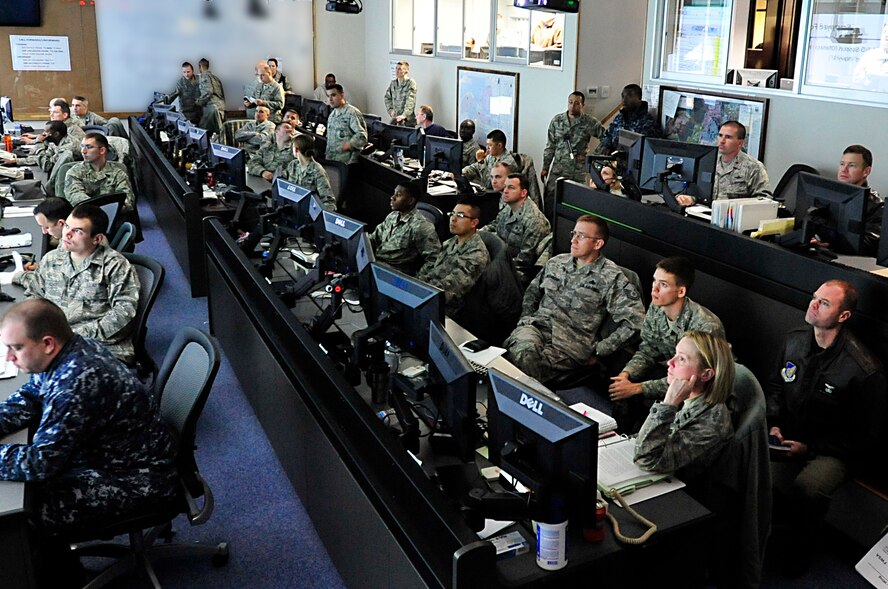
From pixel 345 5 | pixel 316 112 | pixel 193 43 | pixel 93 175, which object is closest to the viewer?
pixel 93 175

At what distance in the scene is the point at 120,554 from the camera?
3.50m

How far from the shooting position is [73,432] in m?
2.88

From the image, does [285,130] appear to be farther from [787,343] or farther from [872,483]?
[872,483]

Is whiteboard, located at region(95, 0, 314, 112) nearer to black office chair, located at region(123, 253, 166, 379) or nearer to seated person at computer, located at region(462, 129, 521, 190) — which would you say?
seated person at computer, located at region(462, 129, 521, 190)

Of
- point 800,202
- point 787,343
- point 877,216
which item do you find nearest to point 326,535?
point 787,343

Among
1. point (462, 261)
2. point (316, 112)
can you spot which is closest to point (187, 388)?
point (462, 261)

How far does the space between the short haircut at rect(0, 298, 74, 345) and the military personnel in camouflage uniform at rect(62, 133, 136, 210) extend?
13.7 feet

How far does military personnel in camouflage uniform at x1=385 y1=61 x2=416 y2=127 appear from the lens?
12406 millimetres

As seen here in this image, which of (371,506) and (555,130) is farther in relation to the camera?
(555,130)

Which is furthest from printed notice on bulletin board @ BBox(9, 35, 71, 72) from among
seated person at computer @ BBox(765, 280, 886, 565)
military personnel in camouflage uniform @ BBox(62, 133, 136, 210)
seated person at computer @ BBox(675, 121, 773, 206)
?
seated person at computer @ BBox(765, 280, 886, 565)

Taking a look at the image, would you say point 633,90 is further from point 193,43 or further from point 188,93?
point 193,43

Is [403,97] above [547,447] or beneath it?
above

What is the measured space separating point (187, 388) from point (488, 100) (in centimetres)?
855

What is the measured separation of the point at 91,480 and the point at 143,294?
5.79 ft
